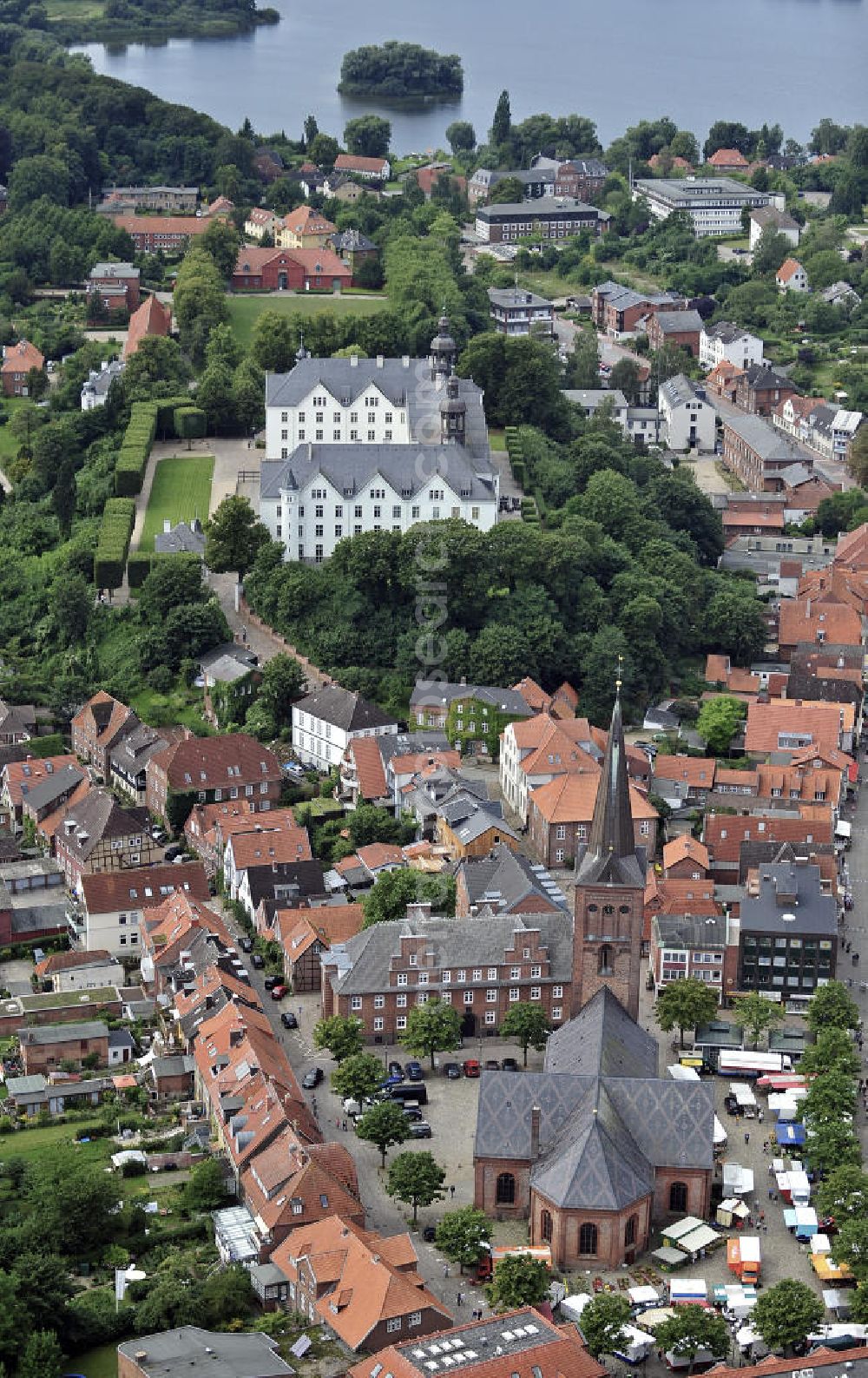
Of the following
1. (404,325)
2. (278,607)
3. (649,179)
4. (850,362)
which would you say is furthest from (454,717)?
(649,179)

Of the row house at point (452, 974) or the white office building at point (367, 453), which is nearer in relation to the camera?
the row house at point (452, 974)

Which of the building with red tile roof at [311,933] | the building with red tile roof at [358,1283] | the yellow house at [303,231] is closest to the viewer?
the building with red tile roof at [358,1283]

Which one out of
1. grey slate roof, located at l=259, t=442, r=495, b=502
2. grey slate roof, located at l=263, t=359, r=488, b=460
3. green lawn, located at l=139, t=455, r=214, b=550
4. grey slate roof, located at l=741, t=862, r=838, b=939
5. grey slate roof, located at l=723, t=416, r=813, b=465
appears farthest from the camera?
grey slate roof, located at l=723, t=416, r=813, b=465

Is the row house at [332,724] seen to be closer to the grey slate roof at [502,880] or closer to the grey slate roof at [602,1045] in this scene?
the grey slate roof at [502,880]

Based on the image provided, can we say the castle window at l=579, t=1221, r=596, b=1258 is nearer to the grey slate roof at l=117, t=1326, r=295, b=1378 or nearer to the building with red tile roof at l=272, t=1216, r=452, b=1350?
the building with red tile roof at l=272, t=1216, r=452, b=1350

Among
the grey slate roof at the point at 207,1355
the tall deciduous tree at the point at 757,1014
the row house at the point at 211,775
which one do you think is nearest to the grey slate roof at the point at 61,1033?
the row house at the point at 211,775

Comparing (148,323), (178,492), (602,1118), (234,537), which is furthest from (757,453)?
(602,1118)

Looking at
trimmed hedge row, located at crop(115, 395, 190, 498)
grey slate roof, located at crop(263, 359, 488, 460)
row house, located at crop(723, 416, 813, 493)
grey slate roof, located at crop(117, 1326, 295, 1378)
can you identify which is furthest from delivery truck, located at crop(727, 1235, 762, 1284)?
row house, located at crop(723, 416, 813, 493)
